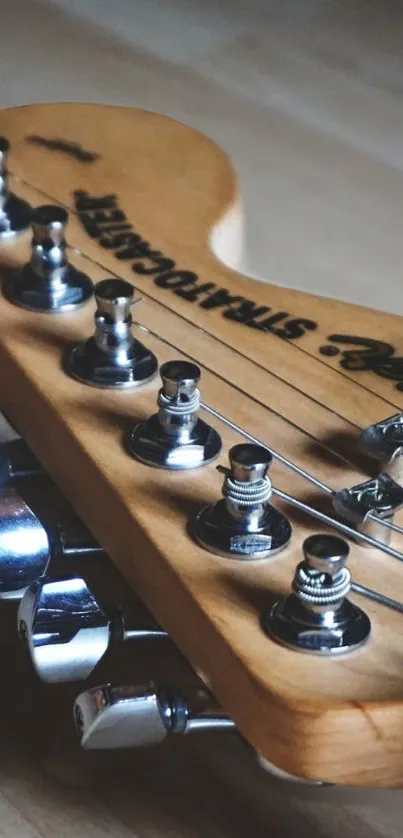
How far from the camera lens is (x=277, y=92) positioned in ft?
5.40

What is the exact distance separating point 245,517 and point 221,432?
0.32 feet

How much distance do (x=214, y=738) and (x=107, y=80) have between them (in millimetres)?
1113

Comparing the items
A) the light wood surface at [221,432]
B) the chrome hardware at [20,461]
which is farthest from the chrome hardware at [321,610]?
the chrome hardware at [20,461]

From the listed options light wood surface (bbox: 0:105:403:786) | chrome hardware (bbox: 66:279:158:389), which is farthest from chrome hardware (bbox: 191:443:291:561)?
chrome hardware (bbox: 66:279:158:389)

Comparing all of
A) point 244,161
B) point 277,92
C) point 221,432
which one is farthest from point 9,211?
point 277,92

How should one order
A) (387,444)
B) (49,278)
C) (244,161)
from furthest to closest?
(244,161)
(49,278)
(387,444)

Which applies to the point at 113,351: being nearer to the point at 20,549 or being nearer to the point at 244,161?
the point at 20,549

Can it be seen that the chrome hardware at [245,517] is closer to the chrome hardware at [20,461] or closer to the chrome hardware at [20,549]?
the chrome hardware at [20,549]

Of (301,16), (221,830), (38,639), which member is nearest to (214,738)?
(221,830)

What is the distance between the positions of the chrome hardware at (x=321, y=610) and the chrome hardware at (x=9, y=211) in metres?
0.42

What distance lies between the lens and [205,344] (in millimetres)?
758

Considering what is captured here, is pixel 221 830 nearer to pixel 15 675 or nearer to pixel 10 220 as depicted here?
pixel 15 675

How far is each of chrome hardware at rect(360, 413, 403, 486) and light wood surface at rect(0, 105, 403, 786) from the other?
17 mm

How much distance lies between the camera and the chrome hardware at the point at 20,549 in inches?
24.1
